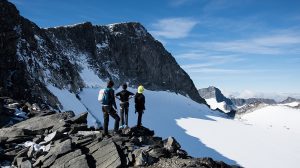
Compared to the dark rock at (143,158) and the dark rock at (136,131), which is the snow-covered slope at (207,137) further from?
the dark rock at (143,158)

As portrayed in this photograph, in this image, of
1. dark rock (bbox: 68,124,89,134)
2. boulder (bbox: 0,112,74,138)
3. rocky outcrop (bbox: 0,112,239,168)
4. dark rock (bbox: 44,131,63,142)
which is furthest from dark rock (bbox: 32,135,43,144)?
dark rock (bbox: 68,124,89,134)

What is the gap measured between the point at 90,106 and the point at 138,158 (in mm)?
63809

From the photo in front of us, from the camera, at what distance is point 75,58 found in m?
100

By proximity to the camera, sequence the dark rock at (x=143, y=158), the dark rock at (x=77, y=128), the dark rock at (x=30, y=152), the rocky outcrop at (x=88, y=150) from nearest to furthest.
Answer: the dark rock at (x=143, y=158)
the rocky outcrop at (x=88, y=150)
the dark rock at (x=30, y=152)
the dark rock at (x=77, y=128)

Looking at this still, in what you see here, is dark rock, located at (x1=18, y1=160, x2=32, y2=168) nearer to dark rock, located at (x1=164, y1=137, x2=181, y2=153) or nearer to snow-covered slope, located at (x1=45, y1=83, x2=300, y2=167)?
dark rock, located at (x1=164, y1=137, x2=181, y2=153)

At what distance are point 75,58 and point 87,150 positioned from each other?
285ft

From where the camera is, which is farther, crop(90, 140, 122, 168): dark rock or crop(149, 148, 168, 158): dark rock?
crop(149, 148, 168, 158): dark rock

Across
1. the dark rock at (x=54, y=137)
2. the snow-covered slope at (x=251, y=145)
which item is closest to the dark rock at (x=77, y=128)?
the dark rock at (x=54, y=137)

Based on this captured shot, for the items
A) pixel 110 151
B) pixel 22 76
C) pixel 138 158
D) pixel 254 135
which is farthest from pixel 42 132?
pixel 254 135

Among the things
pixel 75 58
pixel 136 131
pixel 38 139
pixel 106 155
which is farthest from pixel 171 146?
pixel 75 58

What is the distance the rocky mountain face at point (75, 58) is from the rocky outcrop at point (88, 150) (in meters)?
18.4

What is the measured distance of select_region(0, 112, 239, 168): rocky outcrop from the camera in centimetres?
1417

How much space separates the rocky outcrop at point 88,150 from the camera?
1417cm

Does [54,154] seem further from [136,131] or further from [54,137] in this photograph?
[136,131]
